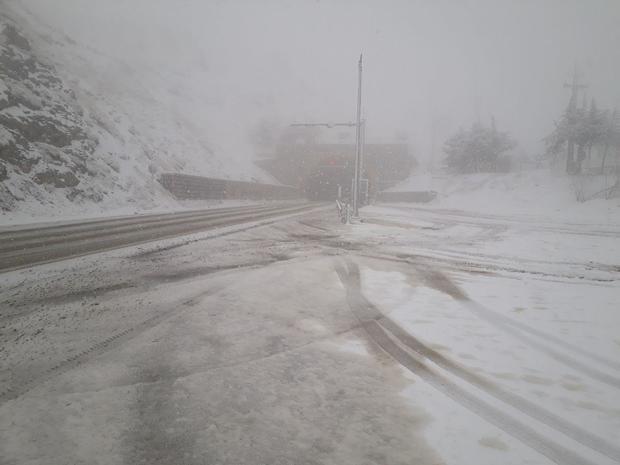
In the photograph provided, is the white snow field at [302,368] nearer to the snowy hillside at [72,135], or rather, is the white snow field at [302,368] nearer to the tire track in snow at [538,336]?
the tire track in snow at [538,336]

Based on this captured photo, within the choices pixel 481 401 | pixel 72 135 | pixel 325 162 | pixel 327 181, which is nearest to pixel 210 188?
pixel 72 135

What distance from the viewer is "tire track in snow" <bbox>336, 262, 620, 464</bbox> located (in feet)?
4.94

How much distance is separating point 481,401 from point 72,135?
19540 millimetres

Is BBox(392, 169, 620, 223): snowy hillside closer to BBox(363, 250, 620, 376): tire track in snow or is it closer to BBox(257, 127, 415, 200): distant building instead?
BBox(257, 127, 415, 200): distant building

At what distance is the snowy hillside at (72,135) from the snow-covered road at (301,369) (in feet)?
37.0

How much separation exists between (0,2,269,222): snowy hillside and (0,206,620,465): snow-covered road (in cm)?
1129

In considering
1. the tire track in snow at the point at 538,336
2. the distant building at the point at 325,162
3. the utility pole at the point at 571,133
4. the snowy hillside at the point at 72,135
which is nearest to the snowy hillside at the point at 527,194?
the utility pole at the point at 571,133

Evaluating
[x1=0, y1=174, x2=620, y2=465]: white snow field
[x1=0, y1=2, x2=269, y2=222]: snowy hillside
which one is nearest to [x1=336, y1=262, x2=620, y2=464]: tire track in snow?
[x1=0, y1=174, x2=620, y2=465]: white snow field

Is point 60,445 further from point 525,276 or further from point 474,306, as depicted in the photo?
point 525,276

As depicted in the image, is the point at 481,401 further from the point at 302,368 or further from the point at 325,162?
the point at 325,162

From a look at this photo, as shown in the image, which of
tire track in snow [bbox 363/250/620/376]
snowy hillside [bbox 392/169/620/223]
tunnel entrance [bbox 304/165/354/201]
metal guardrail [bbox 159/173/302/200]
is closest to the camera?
tire track in snow [bbox 363/250/620/376]

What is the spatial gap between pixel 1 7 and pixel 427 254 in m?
28.0

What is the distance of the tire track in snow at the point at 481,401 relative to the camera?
1.51 meters

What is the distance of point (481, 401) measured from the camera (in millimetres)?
1848
